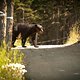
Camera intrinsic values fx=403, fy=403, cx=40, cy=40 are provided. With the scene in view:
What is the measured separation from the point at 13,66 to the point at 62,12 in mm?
15187

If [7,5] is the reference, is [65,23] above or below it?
below

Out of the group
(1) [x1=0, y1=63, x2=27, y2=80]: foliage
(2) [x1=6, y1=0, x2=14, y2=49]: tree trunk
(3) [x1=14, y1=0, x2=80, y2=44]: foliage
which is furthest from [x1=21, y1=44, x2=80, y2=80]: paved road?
(3) [x1=14, y1=0, x2=80, y2=44]: foliage

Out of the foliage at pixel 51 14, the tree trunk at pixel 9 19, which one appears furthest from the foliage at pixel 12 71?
the foliage at pixel 51 14

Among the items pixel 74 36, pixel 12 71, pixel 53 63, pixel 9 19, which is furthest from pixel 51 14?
pixel 12 71

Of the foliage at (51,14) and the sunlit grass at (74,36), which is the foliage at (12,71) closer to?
the sunlit grass at (74,36)

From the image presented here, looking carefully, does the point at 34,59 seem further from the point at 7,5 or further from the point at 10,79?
the point at 10,79

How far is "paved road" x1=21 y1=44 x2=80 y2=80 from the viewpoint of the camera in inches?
319

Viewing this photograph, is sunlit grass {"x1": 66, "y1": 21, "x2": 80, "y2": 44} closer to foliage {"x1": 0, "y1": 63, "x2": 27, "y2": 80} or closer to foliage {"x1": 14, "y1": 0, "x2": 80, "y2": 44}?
foliage {"x1": 14, "y1": 0, "x2": 80, "y2": 44}

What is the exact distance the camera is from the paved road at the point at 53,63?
809 cm

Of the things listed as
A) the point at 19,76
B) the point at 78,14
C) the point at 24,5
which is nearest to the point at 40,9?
the point at 24,5

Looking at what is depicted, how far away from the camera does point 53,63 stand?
340 inches

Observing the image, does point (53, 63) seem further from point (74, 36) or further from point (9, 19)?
point (74, 36)

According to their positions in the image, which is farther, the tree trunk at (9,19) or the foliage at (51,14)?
the foliage at (51,14)

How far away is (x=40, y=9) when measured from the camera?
2158cm
